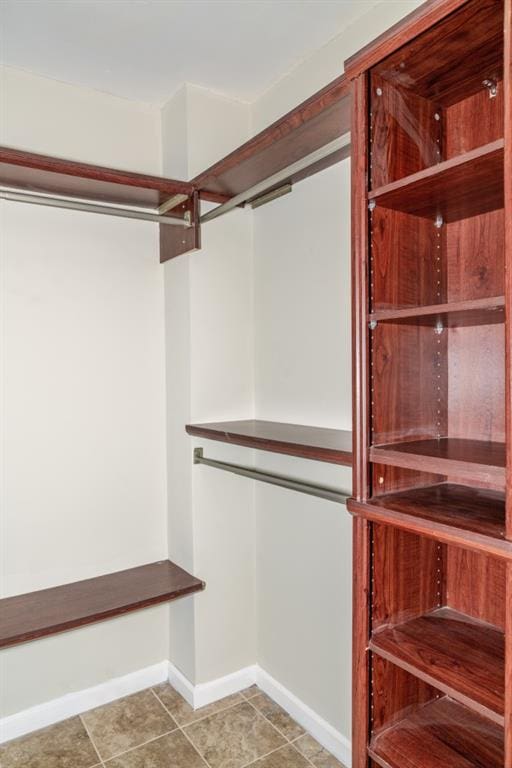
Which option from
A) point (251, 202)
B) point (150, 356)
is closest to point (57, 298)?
point (150, 356)

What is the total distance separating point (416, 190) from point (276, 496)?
1406 mm

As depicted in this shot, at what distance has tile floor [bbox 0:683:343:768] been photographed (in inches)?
76.9

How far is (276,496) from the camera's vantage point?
89.4 inches

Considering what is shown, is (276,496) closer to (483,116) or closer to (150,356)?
(150,356)

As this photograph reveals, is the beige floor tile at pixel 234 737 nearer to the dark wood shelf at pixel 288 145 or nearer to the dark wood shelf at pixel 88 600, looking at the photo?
the dark wood shelf at pixel 88 600

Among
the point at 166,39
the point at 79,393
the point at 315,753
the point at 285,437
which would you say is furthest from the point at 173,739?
the point at 166,39

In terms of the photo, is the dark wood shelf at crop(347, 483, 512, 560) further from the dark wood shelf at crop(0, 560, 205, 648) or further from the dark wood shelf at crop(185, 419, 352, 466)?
the dark wood shelf at crop(0, 560, 205, 648)

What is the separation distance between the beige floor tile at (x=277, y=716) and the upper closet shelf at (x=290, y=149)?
2.00 m

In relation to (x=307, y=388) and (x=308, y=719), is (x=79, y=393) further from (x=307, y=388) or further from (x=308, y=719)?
(x=308, y=719)

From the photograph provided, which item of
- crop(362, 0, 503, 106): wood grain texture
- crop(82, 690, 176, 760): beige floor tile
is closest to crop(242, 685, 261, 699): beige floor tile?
crop(82, 690, 176, 760): beige floor tile

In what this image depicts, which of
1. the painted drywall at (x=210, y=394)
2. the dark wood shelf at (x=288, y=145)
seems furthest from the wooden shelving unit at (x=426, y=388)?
the painted drywall at (x=210, y=394)

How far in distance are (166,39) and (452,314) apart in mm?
1476

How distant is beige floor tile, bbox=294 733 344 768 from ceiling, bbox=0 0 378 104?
8.42ft

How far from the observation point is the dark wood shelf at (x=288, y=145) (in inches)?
57.0
